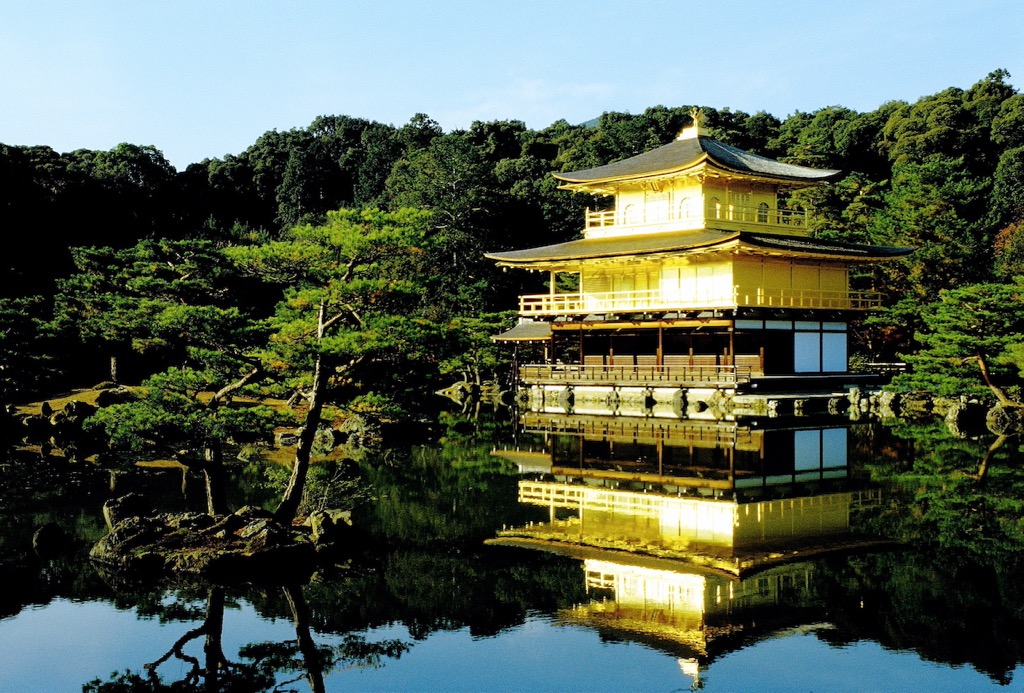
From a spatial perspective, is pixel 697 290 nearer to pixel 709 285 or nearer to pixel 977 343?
pixel 709 285

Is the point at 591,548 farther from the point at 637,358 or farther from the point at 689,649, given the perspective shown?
the point at 637,358

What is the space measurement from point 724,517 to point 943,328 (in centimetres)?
1934

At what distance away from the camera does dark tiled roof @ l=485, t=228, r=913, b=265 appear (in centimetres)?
3559

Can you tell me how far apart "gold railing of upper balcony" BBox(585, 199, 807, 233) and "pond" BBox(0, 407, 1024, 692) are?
66.0 feet

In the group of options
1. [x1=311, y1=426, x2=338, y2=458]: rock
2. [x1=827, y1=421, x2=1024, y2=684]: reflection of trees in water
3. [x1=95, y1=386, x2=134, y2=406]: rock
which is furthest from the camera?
[x1=95, y1=386, x2=134, y2=406]: rock

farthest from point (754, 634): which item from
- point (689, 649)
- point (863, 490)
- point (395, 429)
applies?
point (395, 429)

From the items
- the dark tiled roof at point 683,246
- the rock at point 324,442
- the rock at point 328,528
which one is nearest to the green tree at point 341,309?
the rock at point 328,528

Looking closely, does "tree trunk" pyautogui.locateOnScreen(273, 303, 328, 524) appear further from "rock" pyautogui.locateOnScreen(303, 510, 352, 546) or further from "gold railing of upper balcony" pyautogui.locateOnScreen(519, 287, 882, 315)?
"gold railing of upper balcony" pyautogui.locateOnScreen(519, 287, 882, 315)

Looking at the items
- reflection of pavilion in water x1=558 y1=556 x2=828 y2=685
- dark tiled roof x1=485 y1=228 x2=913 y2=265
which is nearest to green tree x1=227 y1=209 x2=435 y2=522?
reflection of pavilion in water x1=558 y1=556 x2=828 y2=685

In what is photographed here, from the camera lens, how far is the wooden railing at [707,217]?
1526 inches

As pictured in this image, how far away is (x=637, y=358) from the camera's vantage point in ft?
133

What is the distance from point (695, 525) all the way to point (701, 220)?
24742 mm

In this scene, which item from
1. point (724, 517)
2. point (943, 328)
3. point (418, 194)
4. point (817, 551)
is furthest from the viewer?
point (418, 194)

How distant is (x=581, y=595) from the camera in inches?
458
